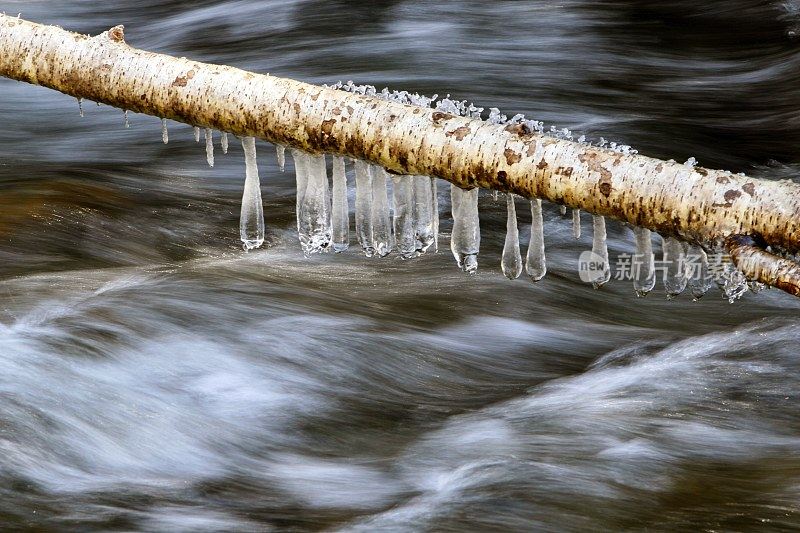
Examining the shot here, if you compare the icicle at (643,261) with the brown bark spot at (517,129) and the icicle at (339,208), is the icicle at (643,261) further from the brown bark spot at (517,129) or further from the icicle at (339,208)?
the icicle at (339,208)

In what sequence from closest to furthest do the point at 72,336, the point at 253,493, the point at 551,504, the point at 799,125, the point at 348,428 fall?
the point at 551,504, the point at 253,493, the point at 348,428, the point at 72,336, the point at 799,125

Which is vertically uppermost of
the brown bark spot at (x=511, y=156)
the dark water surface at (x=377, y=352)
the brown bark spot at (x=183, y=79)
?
the brown bark spot at (x=183, y=79)

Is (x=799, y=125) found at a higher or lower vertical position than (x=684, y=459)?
higher

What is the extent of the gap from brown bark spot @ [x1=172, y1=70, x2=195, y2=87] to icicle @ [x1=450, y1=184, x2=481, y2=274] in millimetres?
787

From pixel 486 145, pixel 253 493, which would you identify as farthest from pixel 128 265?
pixel 486 145

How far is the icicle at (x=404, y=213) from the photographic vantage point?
310cm

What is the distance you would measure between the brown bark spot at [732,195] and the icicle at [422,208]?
1052 millimetres

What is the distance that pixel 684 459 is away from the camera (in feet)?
12.4

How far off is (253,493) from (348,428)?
686 millimetres

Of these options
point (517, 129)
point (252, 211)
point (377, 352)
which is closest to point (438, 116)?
point (517, 129)

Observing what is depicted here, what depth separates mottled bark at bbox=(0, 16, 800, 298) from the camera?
2.31m

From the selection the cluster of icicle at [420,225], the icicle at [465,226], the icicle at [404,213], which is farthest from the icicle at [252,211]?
the icicle at [465,226]

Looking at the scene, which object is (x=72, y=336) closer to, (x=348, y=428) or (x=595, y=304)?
(x=348, y=428)

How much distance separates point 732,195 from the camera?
90.0 inches
